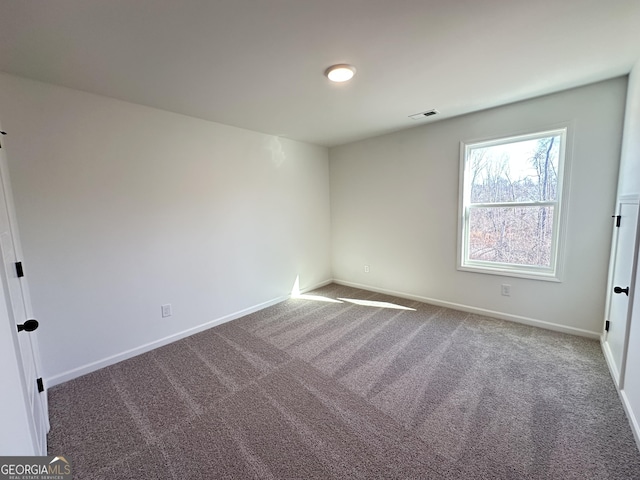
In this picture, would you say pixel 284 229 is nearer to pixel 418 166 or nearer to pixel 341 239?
pixel 341 239

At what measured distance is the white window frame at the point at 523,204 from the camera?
2.68m

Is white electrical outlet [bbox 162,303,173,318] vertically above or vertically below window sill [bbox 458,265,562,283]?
below

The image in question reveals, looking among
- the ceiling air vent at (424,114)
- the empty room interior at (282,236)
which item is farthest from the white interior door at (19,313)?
the ceiling air vent at (424,114)

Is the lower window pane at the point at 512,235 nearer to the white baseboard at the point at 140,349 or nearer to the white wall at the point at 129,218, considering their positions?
the white wall at the point at 129,218

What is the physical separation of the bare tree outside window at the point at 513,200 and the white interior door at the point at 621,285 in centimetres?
58

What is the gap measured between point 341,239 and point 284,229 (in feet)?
3.79

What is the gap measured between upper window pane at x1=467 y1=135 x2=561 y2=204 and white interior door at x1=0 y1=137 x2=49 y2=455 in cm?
407

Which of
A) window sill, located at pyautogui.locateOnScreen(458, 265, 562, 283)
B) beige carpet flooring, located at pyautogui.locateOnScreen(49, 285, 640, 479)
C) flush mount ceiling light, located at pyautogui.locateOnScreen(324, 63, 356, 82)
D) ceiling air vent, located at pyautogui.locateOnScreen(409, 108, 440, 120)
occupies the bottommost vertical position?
beige carpet flooring, located at pyautogui.locateOnScreen(49, 285, 640, 479)

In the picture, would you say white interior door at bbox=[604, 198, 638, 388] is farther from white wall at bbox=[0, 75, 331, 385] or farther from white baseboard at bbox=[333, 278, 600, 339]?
white wall at bbox=[0, 75, 331, 385]

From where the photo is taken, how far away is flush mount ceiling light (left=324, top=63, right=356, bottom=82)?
1973mm

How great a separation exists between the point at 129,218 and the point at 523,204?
162 inches

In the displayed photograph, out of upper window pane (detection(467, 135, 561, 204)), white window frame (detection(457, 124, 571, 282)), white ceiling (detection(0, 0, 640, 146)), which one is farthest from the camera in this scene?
upper window pane (detection(467, 135, 561, 204))

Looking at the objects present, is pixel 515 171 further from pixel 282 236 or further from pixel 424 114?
pixel 282 236

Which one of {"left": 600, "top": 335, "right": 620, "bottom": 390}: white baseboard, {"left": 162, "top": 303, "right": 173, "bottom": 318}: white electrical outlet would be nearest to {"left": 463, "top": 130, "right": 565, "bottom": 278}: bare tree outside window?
{"left": 600, "top": 335, "right": 620, "bottom": 390}: white baseboard
